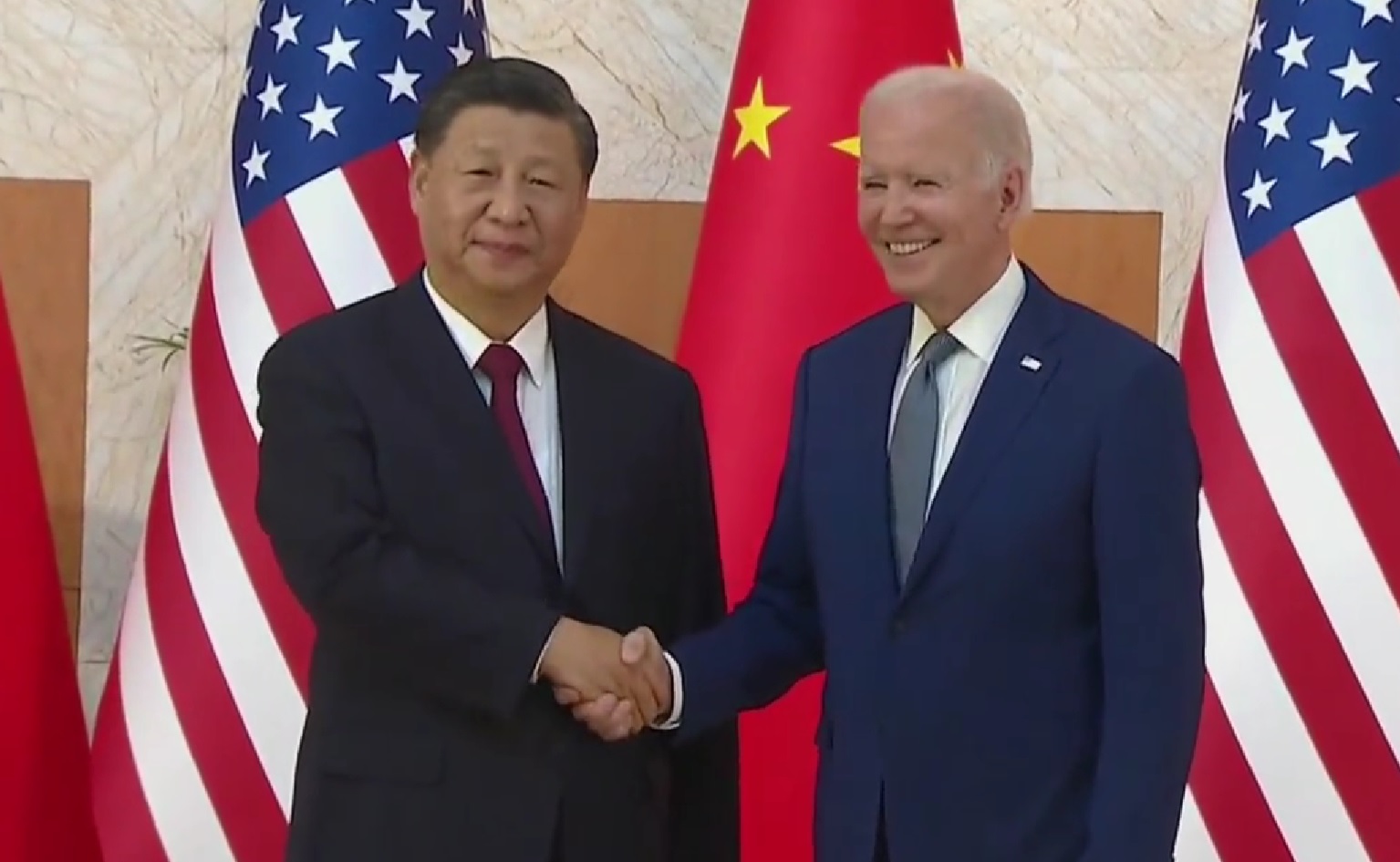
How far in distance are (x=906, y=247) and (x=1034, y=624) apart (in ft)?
1.16

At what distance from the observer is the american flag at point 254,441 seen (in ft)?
8.00

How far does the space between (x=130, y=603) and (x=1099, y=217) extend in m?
1.63

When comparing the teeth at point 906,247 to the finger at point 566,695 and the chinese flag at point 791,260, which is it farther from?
the chinese flag at point 791,260

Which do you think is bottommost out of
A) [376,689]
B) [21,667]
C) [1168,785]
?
[1168,785]

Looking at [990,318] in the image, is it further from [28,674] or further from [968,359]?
[28,674]

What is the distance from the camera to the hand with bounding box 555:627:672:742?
164 centimetres

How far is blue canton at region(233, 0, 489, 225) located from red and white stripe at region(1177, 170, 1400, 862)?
1170mm

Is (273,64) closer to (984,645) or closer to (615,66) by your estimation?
(615,66)

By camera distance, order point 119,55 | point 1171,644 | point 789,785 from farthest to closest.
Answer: point 119,55 < point 789,785 < point 1171,644

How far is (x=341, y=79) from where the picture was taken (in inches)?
97.7

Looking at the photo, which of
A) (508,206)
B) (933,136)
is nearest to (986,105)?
(933,136)

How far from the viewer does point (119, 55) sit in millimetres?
2912

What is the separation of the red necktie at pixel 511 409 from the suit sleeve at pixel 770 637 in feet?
0.73

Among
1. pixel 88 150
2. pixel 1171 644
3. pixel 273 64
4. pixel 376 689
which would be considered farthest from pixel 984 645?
pixel 88 150
